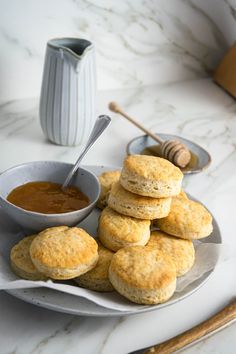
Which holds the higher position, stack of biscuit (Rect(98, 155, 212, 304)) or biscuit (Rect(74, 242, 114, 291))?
stack of biscuit (Rect(98, 155, 212, 304))

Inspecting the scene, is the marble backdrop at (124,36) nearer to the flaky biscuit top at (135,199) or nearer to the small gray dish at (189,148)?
the small gray dish at (189,148)

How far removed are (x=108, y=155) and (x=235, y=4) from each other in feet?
2.38

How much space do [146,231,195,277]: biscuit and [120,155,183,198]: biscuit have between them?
7 centimetres

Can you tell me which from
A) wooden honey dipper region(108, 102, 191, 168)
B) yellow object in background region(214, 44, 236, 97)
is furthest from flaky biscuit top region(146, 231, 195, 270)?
yellow object in background region(214, 44, 236, 97)

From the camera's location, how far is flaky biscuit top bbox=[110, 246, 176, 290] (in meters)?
0.75

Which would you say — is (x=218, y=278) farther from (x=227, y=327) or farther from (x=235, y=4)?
(x=235, y=4)

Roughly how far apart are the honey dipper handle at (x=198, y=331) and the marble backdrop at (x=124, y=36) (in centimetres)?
89

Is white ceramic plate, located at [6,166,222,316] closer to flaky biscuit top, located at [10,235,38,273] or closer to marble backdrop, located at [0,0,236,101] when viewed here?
flaky biscuit top, located at [10,235,38,273]

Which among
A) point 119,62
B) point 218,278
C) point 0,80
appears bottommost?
point 0,80

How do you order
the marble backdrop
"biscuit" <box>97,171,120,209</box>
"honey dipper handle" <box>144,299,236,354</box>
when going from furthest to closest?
the marble backdrop
"biscuit" <box>97,171,120,209</box>
"honey dipper handle" <box>144,299,236,354</box>

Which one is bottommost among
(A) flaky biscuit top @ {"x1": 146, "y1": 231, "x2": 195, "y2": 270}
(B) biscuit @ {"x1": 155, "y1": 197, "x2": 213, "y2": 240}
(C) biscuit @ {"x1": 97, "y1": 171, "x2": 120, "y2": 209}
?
(C) biscuit @ {"x1": 97, "y1": 171, "x2": 120, "y2": 209}

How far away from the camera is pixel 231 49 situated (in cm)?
166

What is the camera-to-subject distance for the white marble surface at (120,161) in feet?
2.52

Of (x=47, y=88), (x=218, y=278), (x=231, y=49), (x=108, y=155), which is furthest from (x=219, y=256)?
(x=231, y=49)
